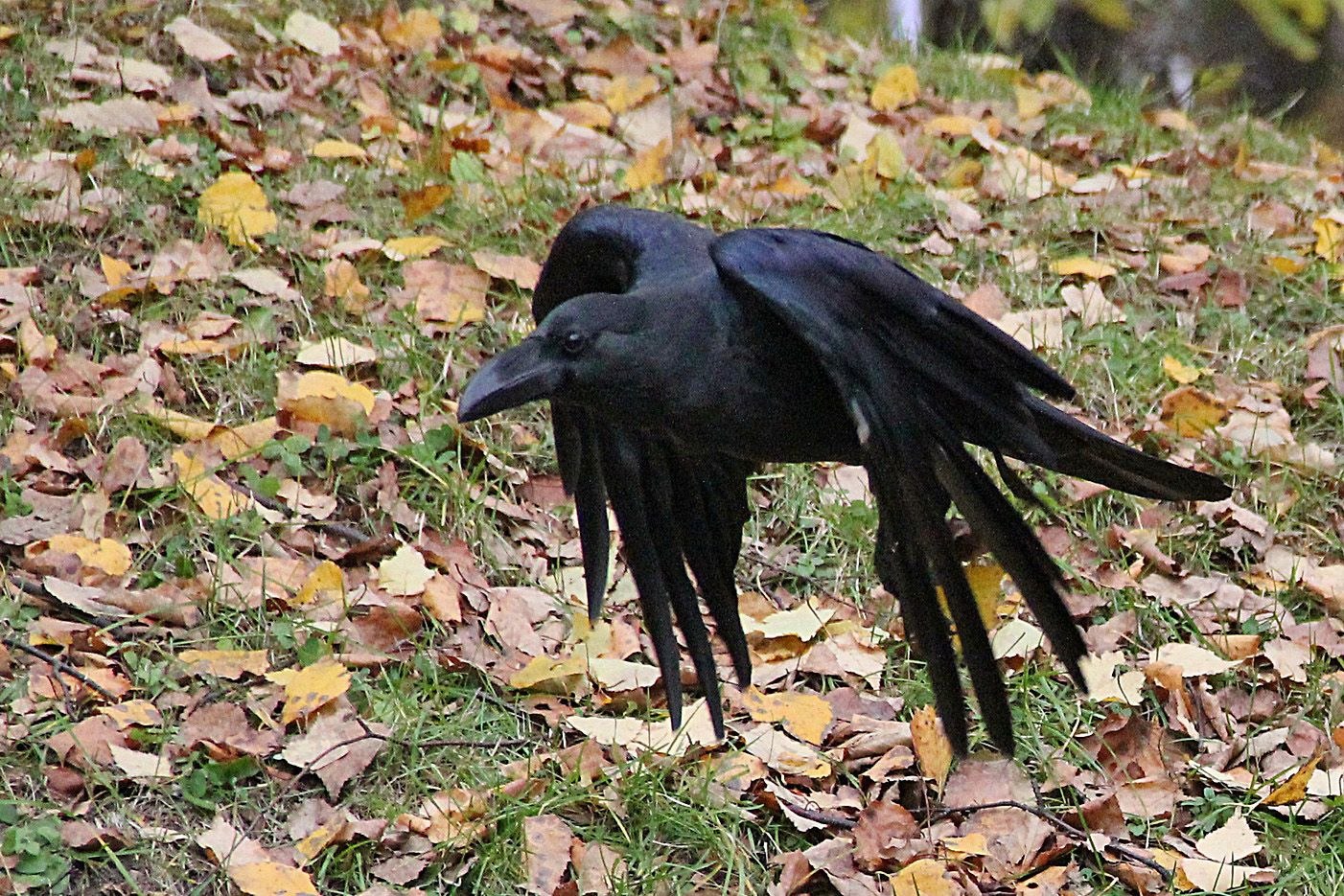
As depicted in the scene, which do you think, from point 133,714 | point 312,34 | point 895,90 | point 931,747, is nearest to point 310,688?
point 133,714

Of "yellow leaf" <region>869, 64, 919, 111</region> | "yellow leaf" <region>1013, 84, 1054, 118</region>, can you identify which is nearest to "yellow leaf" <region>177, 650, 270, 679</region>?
"yellow leaf" <region>869, 64, 919, 111</region>

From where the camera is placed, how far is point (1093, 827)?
124 inches

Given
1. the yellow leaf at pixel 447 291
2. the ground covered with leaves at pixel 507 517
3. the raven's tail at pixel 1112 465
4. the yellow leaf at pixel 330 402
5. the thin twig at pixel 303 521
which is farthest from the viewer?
the yellow leaf at pixel 447 291

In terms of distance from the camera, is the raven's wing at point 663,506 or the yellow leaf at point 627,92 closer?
the raven's wing at point 663,506

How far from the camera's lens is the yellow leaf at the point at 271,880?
2.76 m

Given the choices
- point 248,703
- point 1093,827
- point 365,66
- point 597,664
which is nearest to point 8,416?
point 248,703

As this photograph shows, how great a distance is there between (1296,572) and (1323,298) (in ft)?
4.52

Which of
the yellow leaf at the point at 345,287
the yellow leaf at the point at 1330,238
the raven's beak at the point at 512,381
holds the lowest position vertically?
the yellow leaf at the point at 345,287

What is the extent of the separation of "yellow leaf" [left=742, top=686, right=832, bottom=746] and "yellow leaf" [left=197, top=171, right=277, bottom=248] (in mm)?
2089

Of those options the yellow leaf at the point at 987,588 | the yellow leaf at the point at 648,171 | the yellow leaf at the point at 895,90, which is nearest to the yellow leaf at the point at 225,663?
the yellow leaf at the point at 987,588

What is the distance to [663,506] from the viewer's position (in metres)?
2.88

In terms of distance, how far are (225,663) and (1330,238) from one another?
3692 mm

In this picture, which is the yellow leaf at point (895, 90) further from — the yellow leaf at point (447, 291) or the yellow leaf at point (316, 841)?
the yellow leaf at point (316, 841)

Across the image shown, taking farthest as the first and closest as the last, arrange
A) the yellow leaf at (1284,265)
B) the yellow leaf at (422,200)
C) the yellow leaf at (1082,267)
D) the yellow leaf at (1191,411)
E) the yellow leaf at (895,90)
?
the yellow leaf at (895,90), the yellow leaf at (1284,265), the yellow leaf at (1082,267), the yellow leaf at (422,200), the yellow leaf at (1191,411)
